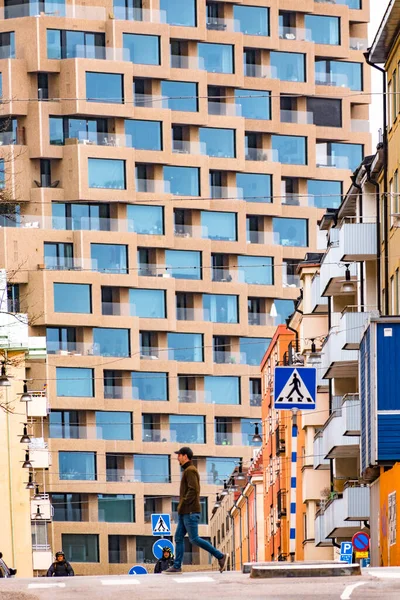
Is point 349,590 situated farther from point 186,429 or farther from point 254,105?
point 254,105

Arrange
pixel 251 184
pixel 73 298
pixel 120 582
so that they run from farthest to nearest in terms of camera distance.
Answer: pixel 251 184
pixel 73 298
pixel 120 582

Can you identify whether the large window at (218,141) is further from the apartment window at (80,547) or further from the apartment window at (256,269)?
the apartment window at (80,547)

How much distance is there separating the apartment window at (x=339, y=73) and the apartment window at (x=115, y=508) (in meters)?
30.7

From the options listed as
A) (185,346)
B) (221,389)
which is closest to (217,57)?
(185,346)

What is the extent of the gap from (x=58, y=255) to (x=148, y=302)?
610 cm

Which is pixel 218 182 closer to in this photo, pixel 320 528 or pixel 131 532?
pixel 131 532

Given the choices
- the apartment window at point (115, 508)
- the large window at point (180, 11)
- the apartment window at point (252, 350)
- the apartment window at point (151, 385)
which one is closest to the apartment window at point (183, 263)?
the apartment window at point (252, 350)

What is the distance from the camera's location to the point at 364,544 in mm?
52156

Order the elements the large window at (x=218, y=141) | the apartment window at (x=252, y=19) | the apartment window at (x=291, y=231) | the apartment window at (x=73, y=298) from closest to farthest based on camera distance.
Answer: the apartment window at (x=73, y=298), the large window at (x=218, y=141), the apartment window at (x=291, y=231), the apartment window at (x=252, y=19)

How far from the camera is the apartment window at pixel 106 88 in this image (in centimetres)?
11488

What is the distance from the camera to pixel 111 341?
113 meters

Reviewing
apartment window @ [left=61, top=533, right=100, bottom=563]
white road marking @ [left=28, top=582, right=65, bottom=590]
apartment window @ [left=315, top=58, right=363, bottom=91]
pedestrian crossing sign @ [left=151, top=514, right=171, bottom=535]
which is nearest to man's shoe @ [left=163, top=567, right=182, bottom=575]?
white road marking @ [left=28, top=582, right=65, bottom=590]

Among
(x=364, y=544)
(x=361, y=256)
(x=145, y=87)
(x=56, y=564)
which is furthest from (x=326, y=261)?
(x=145, y=87)

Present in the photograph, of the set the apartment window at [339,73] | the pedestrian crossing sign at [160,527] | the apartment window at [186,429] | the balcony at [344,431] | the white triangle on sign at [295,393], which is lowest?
the apartment window at [186,429]
